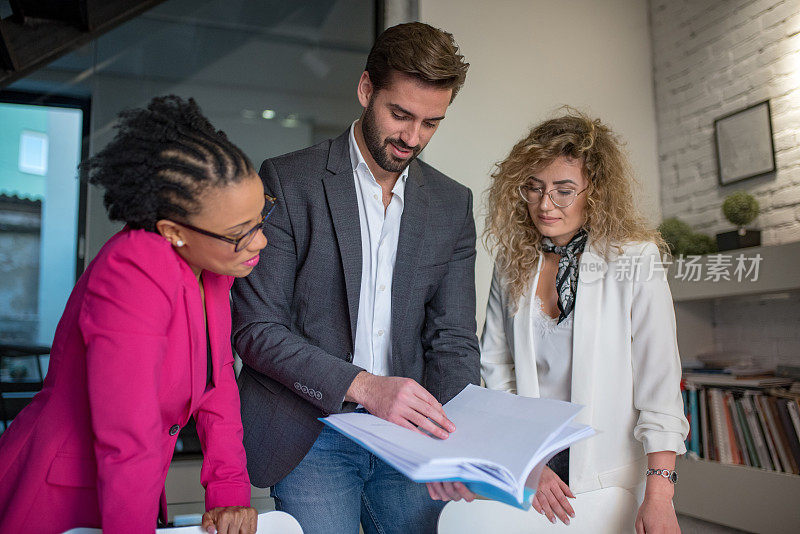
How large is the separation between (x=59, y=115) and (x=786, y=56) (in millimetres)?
3183

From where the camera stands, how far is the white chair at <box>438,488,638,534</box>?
1.34m

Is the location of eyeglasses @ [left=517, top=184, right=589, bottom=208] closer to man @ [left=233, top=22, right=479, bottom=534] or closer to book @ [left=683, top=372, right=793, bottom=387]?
man @ [left=233, top=22, right=479, bottom=534]

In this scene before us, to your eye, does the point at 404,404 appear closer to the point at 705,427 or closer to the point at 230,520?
the point at 230,520

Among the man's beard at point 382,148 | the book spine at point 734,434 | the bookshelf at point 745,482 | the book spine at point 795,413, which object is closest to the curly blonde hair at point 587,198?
the man's beard at point 382,148

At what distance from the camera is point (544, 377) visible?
1.65 m

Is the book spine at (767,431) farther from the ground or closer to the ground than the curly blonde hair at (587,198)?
closer to the ground

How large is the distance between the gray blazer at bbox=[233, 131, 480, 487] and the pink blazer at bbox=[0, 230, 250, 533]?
282mm

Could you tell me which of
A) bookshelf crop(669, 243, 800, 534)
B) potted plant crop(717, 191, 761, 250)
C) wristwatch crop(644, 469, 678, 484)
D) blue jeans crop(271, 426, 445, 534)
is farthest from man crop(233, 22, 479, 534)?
potted plant crop(717, 191, 761, 250)

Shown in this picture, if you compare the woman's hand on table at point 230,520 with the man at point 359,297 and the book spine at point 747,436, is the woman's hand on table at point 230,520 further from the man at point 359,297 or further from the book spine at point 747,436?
the book spine at point 747,436

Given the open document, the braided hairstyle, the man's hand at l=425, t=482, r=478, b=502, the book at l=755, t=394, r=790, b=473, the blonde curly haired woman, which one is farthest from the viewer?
the book at l=755, t=394, r=790, b=473

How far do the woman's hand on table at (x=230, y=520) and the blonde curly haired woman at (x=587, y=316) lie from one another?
592 millimetres

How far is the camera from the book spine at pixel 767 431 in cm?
264

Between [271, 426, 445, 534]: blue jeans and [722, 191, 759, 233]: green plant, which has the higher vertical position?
[722, 191, 759, 233]: green plant

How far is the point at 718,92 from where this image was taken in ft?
10.8
